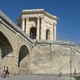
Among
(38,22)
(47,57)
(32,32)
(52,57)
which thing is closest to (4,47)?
(47,57)

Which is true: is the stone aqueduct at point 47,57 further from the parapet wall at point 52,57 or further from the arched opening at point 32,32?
the arched opening at point 32,32

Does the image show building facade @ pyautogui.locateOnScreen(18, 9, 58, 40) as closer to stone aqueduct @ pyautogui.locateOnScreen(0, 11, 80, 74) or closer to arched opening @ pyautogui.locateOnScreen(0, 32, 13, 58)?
stone aqueduct @ pyautogui.locateOnScreen(0, 11, 80, 74)

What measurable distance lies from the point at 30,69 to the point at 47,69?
6.59 ft

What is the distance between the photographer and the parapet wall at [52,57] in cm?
2775

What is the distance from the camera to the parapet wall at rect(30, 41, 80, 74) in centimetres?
2775

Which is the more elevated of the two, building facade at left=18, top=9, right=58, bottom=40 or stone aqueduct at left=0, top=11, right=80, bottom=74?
building facade at left=18, top=9, right=58, bottom=40

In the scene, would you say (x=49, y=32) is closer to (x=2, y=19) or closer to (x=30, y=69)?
(x=30, y=69)

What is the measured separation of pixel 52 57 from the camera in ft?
91.7

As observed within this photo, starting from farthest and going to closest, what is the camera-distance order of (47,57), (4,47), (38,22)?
(38,22) → (47,57) → (4,47)

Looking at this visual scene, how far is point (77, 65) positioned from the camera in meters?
29.3

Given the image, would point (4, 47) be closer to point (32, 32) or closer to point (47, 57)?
point (47, 57)

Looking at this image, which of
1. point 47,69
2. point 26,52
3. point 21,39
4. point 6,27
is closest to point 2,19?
point 6,27

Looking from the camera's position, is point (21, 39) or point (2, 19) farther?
point (21, 39)

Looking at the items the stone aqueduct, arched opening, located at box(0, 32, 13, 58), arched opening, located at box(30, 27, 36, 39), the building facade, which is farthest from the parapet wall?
arched opening, located at box(30, 27, 36, 39)
